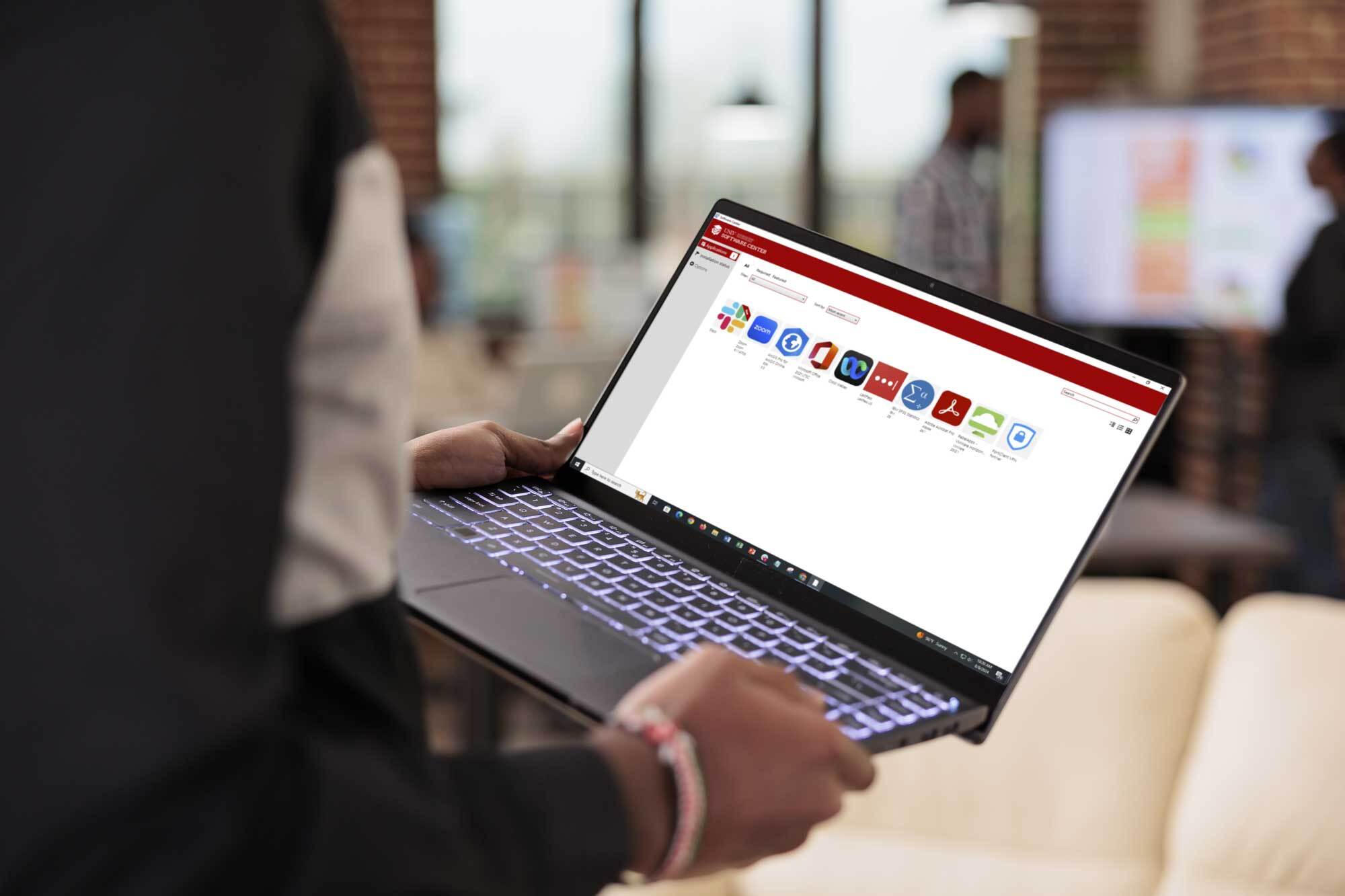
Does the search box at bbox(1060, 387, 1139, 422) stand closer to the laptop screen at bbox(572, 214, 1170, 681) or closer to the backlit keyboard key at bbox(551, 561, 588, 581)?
the laptop screen at bbox(572, 214, 1170, 681)

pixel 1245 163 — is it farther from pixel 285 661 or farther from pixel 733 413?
pixel 285 661

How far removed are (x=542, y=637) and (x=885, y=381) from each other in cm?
31

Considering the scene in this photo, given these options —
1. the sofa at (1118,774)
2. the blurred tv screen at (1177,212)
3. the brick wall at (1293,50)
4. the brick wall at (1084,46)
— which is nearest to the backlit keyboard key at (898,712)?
the sofa at (1118,774)

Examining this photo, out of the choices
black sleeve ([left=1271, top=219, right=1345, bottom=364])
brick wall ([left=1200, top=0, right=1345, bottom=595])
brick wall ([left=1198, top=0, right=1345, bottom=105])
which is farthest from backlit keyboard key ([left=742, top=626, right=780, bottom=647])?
brick wall ([left=1198, top=0, right=1345, bottom=105])

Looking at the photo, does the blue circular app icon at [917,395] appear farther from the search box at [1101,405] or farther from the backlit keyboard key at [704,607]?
the backlit keyboard key at [704,607]

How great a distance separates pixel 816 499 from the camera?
0.90 metres

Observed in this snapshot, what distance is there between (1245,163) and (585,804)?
5.08 metres

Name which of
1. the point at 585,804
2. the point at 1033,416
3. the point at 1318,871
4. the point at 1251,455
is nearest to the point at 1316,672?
the point at 1318,871

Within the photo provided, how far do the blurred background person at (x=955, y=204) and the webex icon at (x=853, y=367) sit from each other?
3.59 metres

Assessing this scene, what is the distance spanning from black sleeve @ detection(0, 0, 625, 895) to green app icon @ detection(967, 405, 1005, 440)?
0.54 metres

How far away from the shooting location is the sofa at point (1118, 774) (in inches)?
72.3

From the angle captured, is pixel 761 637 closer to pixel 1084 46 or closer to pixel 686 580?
pixel 686 580

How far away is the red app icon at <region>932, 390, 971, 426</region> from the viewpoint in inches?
34.8

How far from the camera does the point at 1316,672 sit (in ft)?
6.09
